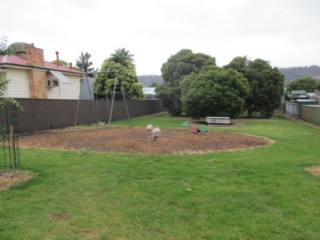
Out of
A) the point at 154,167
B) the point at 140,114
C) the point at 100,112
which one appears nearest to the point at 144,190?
the point at 154,167

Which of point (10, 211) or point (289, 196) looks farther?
point (289, 196)

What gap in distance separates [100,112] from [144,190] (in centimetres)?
1521

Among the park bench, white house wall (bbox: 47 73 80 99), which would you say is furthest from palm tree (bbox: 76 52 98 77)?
the park bench

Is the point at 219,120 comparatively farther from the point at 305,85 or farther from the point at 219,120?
the point at 305,85

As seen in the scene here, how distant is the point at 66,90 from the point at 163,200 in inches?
713

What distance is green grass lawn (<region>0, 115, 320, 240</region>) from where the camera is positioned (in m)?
3.28

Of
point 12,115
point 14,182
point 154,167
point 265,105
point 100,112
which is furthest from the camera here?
point 265,105

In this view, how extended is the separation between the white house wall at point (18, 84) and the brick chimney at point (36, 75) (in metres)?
0.27

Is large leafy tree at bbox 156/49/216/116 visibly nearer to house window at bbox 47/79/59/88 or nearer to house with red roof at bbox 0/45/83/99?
house with red roof at bbox 0/45/83/99

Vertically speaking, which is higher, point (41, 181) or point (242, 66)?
point (242, 66)

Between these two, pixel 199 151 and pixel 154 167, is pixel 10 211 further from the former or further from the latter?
pixel 199 151

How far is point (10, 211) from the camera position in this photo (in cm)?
383

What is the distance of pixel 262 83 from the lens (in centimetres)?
2605

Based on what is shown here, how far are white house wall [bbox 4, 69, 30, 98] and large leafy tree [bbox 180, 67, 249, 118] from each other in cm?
1010
